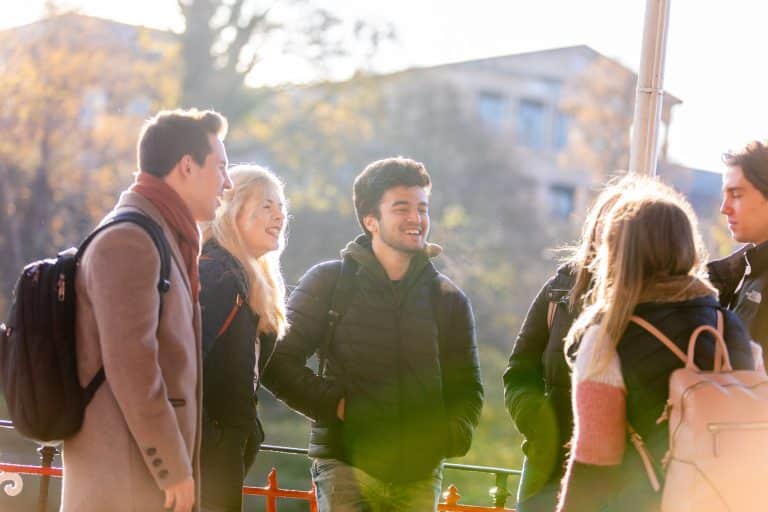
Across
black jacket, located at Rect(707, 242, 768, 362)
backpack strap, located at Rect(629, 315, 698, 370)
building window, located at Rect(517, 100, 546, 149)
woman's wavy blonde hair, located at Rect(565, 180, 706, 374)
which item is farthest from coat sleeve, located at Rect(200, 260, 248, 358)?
building window, located at Rect(517, 100, 546, 149)

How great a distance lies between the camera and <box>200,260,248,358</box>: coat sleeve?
3.36 m

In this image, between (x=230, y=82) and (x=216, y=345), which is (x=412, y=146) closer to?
(x=230, y=82)

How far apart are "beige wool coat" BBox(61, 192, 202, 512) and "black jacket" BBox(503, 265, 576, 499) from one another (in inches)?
44.2

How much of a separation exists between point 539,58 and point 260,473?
21298 mm

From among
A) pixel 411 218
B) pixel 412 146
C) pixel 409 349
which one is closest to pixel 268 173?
pixel 411 218

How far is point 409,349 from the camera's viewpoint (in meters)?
3.77

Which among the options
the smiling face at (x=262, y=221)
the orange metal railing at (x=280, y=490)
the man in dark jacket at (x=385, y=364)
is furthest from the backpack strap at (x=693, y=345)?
the orange metal railing at (x=280, y=490)

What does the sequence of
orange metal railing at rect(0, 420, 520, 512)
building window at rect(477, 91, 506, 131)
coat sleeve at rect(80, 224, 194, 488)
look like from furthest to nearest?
1. building window at rect(477, 91, 506, 131)
2. orange metal railing at rect(0, 420, 520, 512)
3. coat sleeve at rect(80, 224, 194, 488)

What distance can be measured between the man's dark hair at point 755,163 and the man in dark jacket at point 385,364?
3.53ft

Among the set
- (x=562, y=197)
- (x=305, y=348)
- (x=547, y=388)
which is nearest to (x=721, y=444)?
(x=547, y=388)

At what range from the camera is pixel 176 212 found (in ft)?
9.73

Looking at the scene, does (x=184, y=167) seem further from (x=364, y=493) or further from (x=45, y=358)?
(x=364, y=493)

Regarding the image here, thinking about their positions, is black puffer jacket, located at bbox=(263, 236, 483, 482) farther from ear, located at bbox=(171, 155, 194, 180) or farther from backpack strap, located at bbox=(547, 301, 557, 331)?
ear, located at bbox=(171, 155, 194, 180)

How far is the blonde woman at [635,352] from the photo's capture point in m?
2.57
